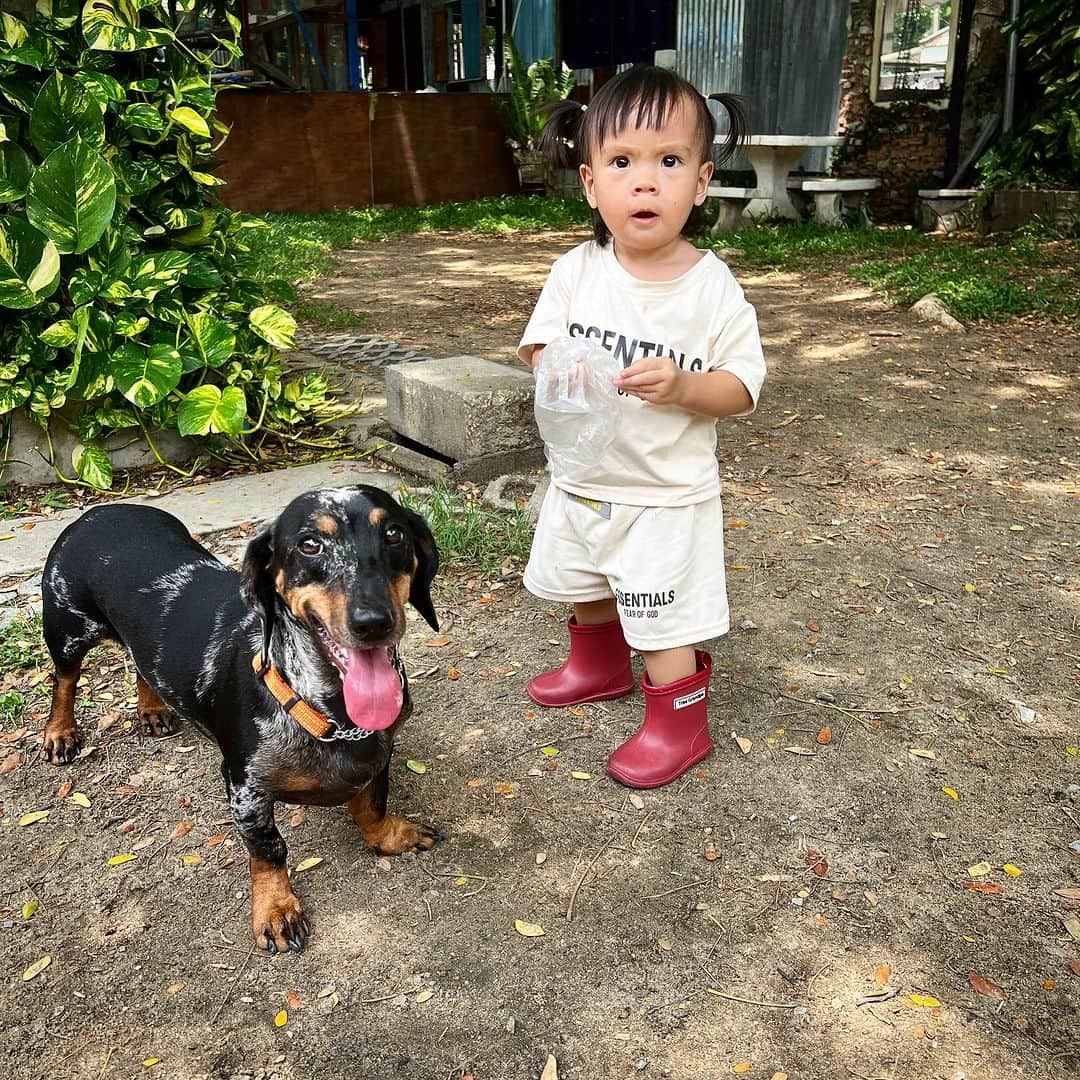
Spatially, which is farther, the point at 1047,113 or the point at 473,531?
the point at 1047,113

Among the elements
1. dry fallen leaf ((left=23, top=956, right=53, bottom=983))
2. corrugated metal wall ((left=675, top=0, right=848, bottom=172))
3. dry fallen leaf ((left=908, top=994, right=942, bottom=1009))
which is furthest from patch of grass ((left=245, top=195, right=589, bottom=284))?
dry fallen leaf ((left=908, top=994, right=942, bottom=1009))

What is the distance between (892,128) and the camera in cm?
1245

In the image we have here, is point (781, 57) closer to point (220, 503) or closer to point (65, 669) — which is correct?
point (220, 503)

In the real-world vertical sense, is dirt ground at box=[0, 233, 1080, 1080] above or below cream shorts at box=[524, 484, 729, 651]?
below

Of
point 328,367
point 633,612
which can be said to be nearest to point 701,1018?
point 633,612

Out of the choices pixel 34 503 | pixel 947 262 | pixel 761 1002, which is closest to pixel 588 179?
pixel 761 1002

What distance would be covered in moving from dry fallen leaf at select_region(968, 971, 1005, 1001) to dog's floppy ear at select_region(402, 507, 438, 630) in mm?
1441

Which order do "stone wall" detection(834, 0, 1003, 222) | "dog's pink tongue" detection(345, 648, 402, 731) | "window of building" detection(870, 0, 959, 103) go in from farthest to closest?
"window of building" detection(870, 0, 959, 103), "stone wall" detection(834, 0, 1003, 222), "dog's pink tongue" detection(345, 648, 402, 731)

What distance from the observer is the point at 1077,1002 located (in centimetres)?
216

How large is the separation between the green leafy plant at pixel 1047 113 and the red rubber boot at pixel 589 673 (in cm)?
924

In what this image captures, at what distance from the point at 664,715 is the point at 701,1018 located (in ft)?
2.96

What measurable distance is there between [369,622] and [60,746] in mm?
1614

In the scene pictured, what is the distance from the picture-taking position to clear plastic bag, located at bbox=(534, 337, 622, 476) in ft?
8.48

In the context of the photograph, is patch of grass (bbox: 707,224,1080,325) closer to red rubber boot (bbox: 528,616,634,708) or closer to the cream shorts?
red rubber boot (bbox: 528,616,634,708)
